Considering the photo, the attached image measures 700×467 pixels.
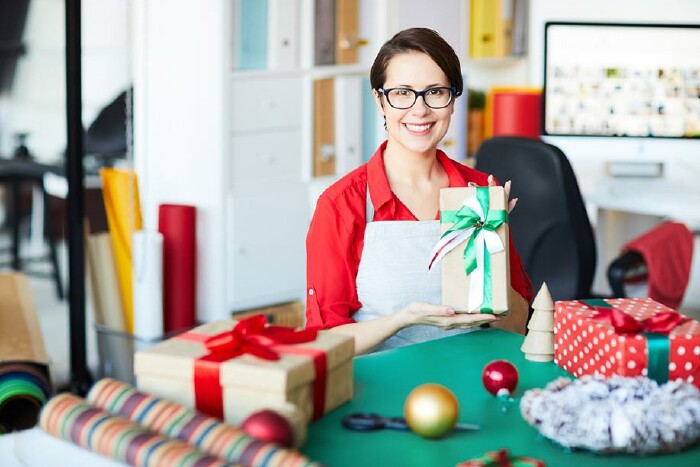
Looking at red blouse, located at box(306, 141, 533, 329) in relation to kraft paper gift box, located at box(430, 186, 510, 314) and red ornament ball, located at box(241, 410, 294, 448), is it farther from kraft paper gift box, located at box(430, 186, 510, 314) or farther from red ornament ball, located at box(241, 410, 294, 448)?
red ornament ball, located at box(241, 410, 294, 448)

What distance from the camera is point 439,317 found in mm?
1805

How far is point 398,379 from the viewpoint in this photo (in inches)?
63.1

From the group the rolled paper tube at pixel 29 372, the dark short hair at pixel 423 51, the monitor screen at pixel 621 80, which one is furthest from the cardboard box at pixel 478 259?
the monitor screen at pixel 621 80

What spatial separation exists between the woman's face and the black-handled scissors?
30.0 inches

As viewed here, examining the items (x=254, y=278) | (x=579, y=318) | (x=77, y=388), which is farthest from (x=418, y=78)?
(x=254, y=278)

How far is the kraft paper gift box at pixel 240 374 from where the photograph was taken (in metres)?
1.29

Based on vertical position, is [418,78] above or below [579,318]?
above

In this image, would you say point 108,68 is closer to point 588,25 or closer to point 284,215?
point 284,215

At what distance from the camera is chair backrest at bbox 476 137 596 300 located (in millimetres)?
2949

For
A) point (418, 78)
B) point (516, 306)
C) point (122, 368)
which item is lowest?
point (122, 368)

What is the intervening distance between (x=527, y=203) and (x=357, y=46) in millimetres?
1450

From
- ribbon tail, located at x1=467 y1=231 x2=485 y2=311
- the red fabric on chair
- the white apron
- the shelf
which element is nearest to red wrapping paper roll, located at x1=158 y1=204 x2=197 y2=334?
the red fabric on chair

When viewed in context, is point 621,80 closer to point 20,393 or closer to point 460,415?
point 20,393

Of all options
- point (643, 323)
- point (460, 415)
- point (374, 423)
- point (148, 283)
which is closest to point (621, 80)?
point (148, 283)
